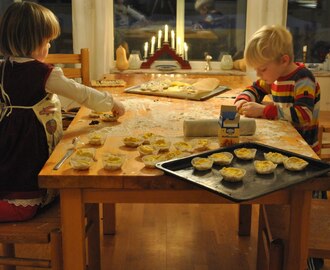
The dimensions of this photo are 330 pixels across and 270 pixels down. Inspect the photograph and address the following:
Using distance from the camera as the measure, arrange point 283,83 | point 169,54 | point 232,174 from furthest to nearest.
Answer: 1. point 169,54
2. point 283,83
3. point 232,174

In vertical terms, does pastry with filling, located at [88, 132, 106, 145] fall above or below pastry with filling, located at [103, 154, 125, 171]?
above

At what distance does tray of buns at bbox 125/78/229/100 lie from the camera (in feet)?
7.75

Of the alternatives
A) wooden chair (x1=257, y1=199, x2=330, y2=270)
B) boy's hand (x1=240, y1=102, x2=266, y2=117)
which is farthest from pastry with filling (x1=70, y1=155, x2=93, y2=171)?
boy's hand (x1=240, y1=102, x2=266, y2=117)

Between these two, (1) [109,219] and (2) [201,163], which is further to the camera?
(1) [109,219]

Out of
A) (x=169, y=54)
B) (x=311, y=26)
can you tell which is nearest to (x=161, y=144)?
(x=169, y=54)

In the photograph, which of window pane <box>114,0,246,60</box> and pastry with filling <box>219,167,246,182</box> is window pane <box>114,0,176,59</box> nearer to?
window pane <box>114,0,246,60</box>

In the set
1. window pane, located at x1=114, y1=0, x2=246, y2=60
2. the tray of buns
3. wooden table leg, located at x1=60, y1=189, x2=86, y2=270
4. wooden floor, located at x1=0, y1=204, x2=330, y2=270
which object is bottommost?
wooden floor, located at x1=0, y1=204, x2=330, y2=270

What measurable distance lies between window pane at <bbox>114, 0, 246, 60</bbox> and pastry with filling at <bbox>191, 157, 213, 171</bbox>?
2.63 m

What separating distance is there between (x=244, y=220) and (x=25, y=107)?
4.45ft

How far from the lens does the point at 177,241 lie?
252cm

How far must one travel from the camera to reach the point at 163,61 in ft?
12.9

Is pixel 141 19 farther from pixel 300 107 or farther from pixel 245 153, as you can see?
pixel 245 153

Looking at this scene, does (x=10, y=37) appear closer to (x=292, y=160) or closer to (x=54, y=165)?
(x=54, y=165)

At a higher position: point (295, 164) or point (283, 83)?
point (283, 83)
